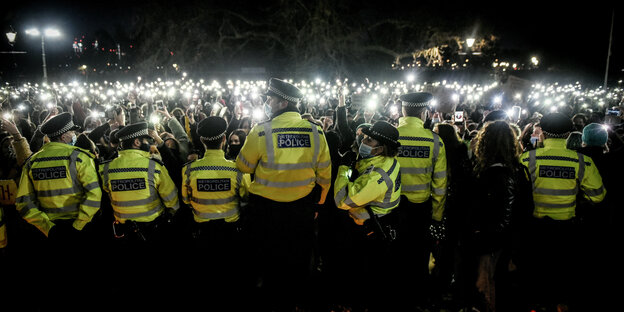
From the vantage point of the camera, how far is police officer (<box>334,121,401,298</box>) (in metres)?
3.28

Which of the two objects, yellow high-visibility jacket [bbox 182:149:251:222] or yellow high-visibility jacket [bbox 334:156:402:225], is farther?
yellow high-visibility jacket [bbox 182:149:251:222]

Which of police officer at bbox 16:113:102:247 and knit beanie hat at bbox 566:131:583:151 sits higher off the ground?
knit beanie hat at bbox 566:131:583:151

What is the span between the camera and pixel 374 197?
3270 mm

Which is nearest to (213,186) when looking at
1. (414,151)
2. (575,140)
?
(414,151)

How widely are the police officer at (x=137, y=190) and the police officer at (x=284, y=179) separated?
3.44ft

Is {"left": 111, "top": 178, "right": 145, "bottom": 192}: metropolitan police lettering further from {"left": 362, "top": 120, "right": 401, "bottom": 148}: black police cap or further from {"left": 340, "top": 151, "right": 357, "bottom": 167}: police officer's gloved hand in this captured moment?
{"left": 362, "top": 120, "right": 401, "bottom": 148}: black police cap

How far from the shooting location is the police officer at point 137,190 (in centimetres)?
358

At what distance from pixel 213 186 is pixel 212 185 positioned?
0.01 meters

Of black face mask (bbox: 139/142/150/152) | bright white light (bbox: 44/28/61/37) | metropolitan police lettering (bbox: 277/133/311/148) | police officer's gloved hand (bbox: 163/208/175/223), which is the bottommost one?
police officer's gloved hand (bbox: 163/208/175/223)

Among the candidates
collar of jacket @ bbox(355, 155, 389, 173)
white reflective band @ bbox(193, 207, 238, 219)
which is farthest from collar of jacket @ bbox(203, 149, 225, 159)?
collar of jacket @ bbox(355, 155, 389, 173)

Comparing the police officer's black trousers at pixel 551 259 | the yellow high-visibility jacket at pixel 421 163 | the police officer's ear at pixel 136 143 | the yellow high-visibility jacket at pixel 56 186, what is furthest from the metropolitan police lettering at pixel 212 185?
the police officer's black trousers at pixel 551 259

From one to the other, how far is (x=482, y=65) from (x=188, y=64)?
30647mm

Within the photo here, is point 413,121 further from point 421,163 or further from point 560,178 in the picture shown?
point 560,178

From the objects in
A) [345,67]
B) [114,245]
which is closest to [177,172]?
[114,245]
